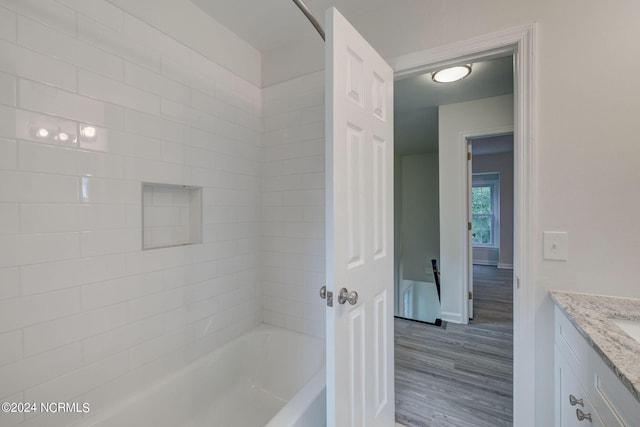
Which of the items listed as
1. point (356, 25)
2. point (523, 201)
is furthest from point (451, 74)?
point (523, 201)

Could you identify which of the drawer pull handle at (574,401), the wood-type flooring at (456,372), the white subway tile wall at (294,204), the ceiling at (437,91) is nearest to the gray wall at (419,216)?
the ceiling at (437,91)

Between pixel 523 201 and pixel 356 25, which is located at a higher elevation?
pixel 356 25

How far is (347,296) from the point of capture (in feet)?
3.44

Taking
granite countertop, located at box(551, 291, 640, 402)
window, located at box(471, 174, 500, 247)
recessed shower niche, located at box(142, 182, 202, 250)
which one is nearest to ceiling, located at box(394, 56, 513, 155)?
granite countertop, located at box(551, 291, 640, 402)

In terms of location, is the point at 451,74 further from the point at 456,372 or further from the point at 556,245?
the point at 456,372

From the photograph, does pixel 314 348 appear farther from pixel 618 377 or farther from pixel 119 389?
pixel 618 377

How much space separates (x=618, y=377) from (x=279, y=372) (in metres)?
1.71

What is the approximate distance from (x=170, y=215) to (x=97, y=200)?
390 mm

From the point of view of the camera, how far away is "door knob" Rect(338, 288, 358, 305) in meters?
1.03

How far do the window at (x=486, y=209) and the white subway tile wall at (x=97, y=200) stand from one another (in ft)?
20.9

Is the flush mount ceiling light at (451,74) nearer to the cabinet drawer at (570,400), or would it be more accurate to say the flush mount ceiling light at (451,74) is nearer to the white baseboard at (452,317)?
the cabinet drawer at (570,400)

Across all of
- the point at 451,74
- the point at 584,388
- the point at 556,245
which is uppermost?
the point at 451,74

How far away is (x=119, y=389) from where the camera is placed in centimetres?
125

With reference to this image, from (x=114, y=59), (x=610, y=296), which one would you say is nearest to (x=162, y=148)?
(x=114, y=59)
